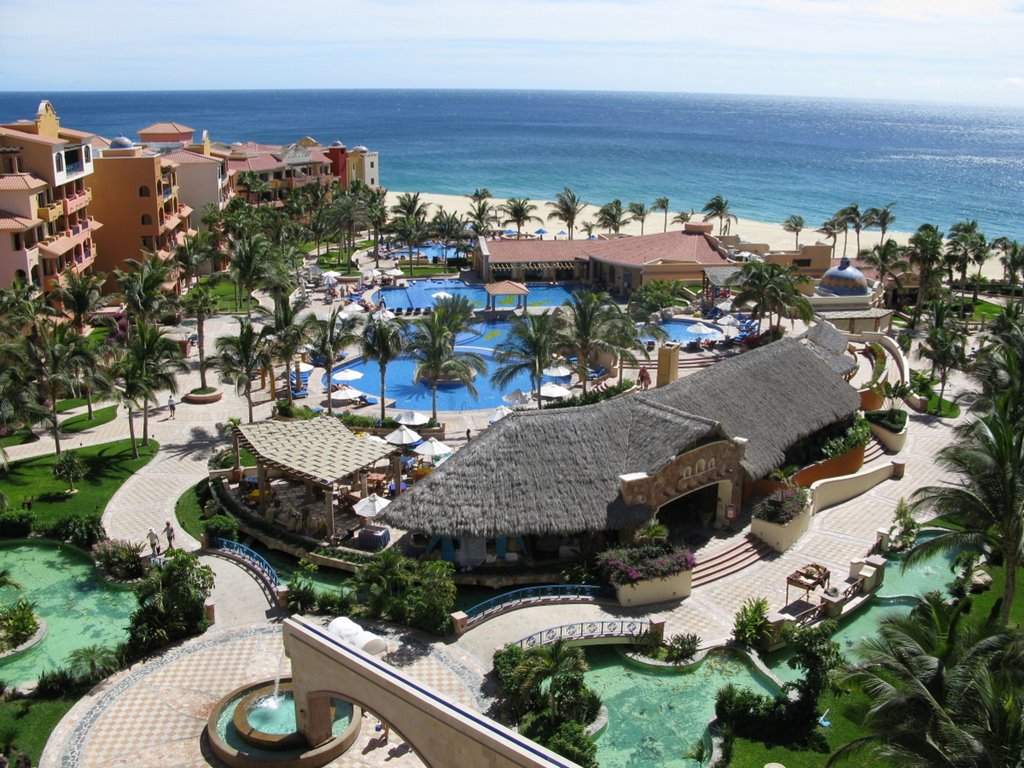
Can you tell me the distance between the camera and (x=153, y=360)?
37594 millimetres

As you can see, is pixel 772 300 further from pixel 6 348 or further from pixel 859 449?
pixel 6 348

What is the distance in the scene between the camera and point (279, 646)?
80.7ft

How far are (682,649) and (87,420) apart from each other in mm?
30873

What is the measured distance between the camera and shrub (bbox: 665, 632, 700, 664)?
24344mm

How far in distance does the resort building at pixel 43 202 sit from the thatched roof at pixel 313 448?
25.8 meters

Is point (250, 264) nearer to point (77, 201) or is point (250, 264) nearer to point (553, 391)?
point (77, 201)

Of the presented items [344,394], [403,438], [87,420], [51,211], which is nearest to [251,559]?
[403,438]

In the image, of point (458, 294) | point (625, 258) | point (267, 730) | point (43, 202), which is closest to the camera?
point (267, 730)

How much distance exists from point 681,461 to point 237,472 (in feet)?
54.8

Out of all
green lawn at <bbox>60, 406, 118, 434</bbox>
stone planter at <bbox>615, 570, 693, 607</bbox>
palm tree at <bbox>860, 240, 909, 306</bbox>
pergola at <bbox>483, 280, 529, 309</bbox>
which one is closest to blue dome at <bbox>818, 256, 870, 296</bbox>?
palm tree at <bbox>860, 240, 909, 306</bbox>

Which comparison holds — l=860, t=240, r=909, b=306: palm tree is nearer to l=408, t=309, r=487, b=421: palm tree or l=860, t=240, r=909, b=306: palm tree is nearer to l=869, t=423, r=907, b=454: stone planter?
l=869, t=423, r=907, b=454: stone planter

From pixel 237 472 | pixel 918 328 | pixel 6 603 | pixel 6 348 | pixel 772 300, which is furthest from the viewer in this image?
pixel 918 328

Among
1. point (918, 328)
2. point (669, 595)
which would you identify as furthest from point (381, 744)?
point (918, 328)

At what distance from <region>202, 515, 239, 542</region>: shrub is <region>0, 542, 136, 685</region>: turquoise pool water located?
329 cm
